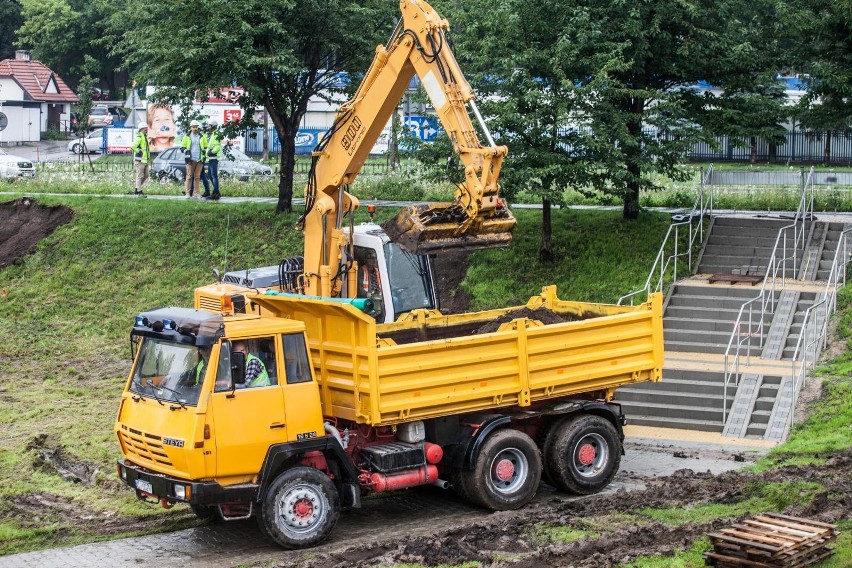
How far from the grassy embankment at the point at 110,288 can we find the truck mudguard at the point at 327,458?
201 cm

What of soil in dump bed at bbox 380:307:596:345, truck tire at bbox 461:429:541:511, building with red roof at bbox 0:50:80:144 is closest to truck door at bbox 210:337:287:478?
truck tire at bbox 461:429:541:511

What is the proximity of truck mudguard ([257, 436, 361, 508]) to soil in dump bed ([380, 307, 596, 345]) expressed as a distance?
2741 mm

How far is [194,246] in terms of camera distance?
2856cm

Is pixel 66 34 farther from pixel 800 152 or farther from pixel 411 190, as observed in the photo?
pixel 411 190

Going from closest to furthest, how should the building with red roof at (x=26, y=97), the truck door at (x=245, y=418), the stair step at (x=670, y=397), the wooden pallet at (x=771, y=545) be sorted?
the wooden pallet at (x=771, y=545) < the truck door at (x=245, y=418) < the stair step at (x=670, y=397) < the building with red roof at (x=26, y=97)

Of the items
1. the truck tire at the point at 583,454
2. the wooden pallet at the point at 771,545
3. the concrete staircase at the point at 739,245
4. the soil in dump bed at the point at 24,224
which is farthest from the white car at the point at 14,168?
the wooden pallet at the point at 771,545

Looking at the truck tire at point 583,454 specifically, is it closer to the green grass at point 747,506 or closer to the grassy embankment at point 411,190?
the green grass at point 747,506

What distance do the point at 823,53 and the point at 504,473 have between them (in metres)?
13.1

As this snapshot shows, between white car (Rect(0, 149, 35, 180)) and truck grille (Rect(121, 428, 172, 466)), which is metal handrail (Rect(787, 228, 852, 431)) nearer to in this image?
truck grille (Rect(121, 428, 172, 466))

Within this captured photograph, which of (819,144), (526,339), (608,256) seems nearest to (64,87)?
(819,144)

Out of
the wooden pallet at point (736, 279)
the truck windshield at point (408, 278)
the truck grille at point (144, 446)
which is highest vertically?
the truck windshield at point (408, 278)

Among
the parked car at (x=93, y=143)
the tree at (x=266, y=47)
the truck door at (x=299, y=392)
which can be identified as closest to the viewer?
the truck door at (x=299, y=392)

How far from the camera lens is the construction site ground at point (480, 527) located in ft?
40.1

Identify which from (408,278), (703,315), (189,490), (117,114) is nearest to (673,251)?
(703,315)
